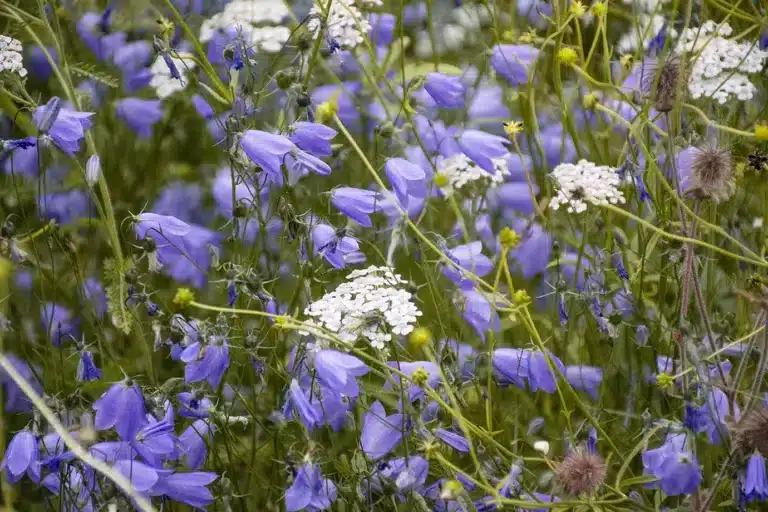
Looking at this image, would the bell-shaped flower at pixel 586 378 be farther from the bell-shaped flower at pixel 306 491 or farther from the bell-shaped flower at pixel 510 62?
the bell-shaped flower at pixel 510 62

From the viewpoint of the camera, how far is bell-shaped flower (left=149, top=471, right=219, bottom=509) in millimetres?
998

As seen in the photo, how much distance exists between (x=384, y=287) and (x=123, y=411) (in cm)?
34

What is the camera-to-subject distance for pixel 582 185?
1136 mm

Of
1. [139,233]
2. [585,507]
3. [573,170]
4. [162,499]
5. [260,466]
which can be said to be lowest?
[260,466]

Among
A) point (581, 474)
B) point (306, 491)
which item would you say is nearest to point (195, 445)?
point (306, 491)

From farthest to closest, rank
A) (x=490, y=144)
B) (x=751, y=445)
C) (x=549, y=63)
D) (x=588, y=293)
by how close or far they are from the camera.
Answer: (x=549, y=63) < (x=490, y=144) < (x=588, y=293) < (x=751, y=445)

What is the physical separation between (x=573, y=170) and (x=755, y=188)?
1.34 ft

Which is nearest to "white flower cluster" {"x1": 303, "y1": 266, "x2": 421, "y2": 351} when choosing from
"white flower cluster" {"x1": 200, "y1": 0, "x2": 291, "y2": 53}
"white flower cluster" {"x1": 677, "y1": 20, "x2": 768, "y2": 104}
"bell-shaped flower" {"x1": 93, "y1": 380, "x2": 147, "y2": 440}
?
"bell-shaped flower" {"x1": 93, "y1": 380, "x2": 147, "y2": 440}

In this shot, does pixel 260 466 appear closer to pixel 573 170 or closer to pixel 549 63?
pixel 573 170

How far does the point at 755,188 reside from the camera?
4.62 ft

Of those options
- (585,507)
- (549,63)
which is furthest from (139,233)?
(549,63)

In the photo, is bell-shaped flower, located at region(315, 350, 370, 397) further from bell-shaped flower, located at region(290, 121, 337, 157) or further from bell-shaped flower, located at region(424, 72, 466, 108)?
bell-shaped flower, located at region(424, 72, 466, 108)

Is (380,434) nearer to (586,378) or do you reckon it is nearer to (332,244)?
(332,244)

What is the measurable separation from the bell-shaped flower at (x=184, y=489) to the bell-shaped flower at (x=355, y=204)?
0.34 metres
